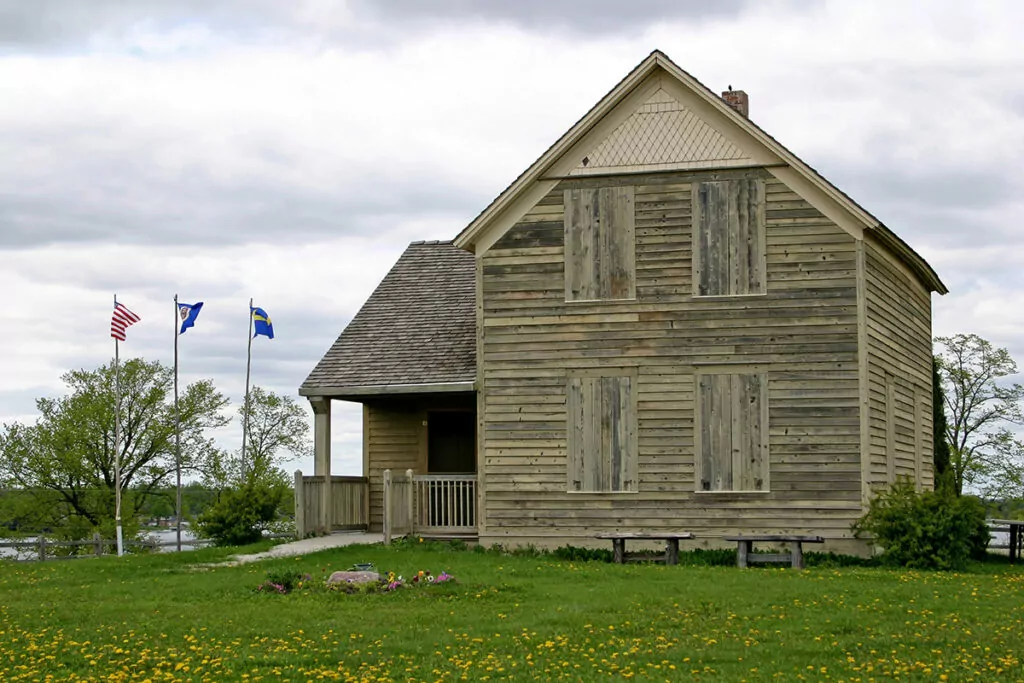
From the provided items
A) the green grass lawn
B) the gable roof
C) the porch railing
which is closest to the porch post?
the porch railing

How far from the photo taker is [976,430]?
45.0m

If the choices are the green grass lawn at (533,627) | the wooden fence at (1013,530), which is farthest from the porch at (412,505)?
the wooden fence at (1013,530)

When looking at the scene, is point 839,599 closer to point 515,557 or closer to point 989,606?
point 989,606

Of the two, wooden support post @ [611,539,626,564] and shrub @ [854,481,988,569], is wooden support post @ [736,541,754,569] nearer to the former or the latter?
wooden support post @ [611,539,626,564]

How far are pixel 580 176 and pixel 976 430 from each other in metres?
26.7

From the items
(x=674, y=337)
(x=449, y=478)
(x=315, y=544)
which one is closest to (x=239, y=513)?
(x=315, y=544)

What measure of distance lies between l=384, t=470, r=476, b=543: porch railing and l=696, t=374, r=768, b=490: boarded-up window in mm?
4489

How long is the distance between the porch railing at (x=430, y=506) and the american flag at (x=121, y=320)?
1935cm

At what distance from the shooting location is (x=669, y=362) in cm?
2280

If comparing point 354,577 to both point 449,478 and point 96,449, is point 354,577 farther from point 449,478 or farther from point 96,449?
point 96,449

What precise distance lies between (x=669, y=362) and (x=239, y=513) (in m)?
9.10

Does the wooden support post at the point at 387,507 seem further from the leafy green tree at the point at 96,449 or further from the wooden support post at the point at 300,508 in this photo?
the leafy green tree at the point at 96,449

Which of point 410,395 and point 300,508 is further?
point 410,395

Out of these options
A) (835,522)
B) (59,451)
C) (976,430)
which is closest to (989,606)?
(835,522)
